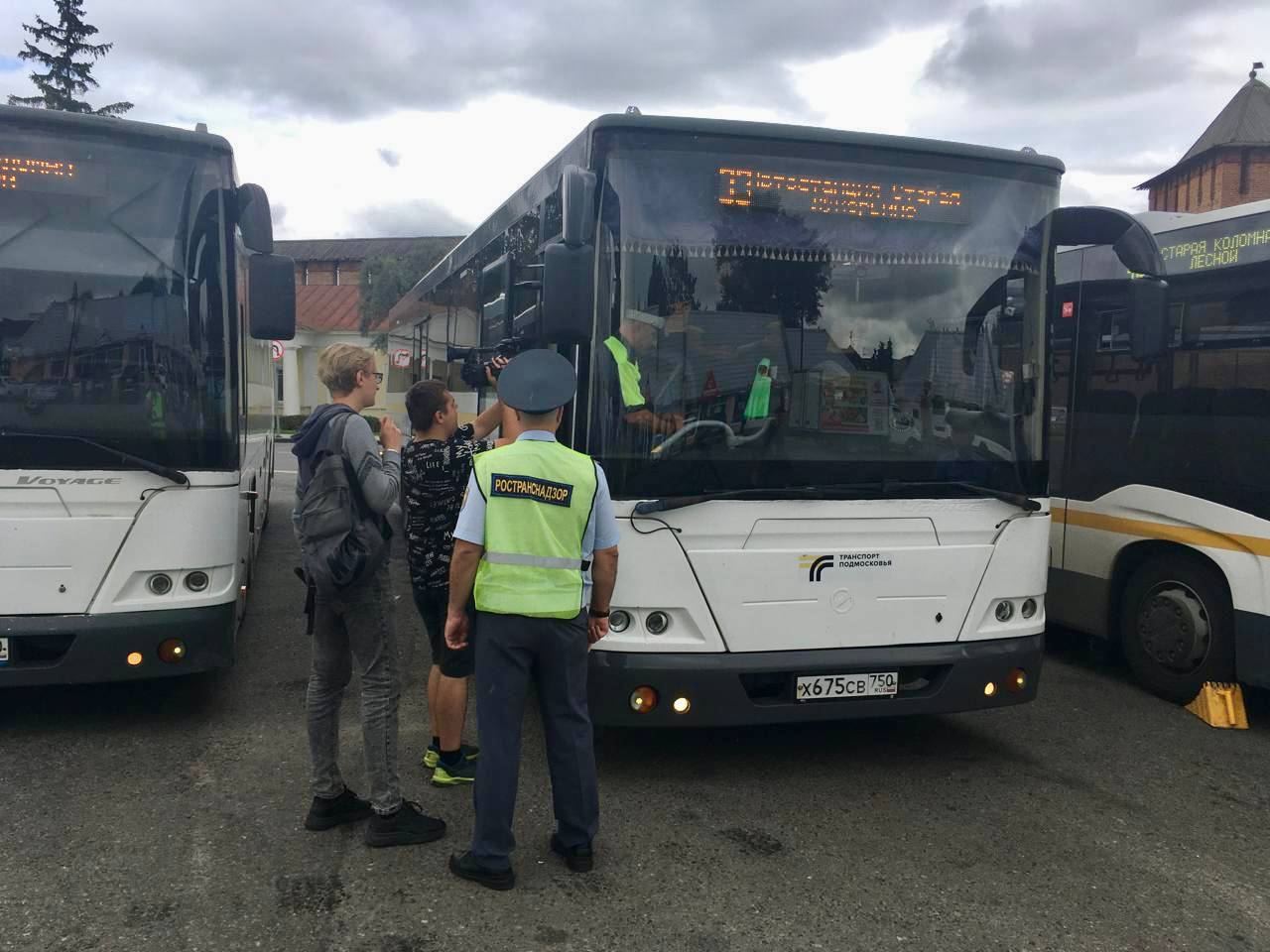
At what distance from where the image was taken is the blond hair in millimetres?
4562

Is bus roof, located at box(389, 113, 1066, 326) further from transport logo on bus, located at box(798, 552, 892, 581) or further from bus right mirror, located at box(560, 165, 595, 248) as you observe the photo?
transport logo on bus, located at box(798, 552, 892, 581)

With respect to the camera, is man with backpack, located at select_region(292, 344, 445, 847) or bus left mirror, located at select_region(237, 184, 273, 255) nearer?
man with backpack, located at select_region(292, 344, 445, 847)

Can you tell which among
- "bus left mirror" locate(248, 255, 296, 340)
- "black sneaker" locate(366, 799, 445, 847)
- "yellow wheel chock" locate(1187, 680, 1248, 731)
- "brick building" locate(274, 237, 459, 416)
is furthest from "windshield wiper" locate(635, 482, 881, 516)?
"brick building" locate(274, 237, 459, 416)

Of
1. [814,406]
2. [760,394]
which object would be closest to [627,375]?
[760,394]

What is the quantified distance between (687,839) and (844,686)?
3.54 ft

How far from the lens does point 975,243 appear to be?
5.41 meters

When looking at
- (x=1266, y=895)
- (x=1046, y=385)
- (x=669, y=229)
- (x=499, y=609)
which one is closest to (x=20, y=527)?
(x=499, y=609)

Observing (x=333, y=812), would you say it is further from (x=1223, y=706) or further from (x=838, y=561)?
(x=1223, y=706)

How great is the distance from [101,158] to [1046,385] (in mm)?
4776

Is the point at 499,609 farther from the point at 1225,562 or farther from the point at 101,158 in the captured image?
the point at 1225,562

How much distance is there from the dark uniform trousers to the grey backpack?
567mm

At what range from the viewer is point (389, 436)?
4.64m

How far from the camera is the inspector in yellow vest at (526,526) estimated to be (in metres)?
4.07

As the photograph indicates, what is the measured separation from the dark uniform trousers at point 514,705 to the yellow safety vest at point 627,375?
116 cm
